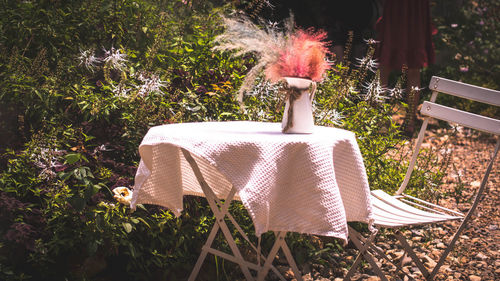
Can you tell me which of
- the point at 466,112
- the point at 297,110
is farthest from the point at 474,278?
the point at 297,110

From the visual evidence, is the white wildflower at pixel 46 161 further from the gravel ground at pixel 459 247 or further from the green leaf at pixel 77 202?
the gravel ground at pixel 459 247

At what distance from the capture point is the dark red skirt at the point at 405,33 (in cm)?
605

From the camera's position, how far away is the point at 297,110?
218cm

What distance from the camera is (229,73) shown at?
360 centimetres

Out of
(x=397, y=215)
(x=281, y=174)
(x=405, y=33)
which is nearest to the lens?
(x=281, y=174)

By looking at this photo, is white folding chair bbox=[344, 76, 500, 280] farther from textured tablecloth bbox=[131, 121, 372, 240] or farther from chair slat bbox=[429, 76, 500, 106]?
textured tablecloth bbox=[131, 121, 372, 240]

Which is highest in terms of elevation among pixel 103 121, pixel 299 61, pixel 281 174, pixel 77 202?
pixel 299 61

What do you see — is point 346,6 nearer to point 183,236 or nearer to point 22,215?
point 183,236

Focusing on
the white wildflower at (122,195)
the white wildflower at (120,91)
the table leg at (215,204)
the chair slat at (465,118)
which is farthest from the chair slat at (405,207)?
the white wildflower at (120,91)

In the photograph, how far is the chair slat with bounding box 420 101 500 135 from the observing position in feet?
8.47

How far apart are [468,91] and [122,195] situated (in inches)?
74.1

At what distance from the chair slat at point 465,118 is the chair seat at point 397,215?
47cm

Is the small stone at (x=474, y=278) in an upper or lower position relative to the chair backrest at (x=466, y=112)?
lower

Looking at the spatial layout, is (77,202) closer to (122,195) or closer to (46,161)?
(122,195)
